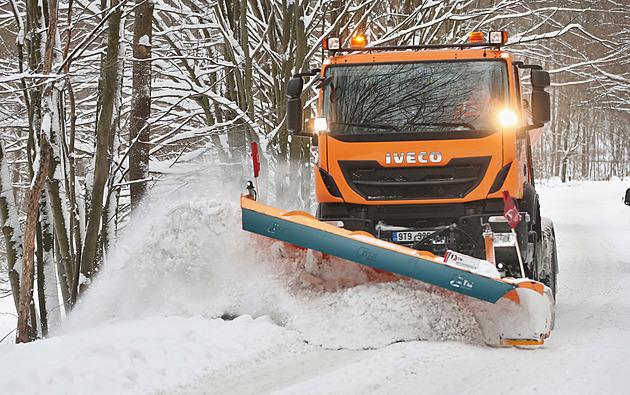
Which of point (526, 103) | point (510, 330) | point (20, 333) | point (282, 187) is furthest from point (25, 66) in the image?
point (510, 330)

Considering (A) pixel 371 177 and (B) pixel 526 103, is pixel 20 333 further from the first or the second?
(B) pixel 526 103

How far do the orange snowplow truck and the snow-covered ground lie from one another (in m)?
0.88

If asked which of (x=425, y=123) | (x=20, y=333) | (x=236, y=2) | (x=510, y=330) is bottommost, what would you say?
(x=20, y=333)

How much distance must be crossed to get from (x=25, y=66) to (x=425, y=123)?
6644mm

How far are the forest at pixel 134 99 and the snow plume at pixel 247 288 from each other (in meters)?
2.64

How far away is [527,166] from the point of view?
23.1 feet

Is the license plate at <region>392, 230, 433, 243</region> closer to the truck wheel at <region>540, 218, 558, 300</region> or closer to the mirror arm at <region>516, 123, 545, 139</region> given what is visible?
the mirror arm at <region>516, 123, 545, 139</region>

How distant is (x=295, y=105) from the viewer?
6.71 metres

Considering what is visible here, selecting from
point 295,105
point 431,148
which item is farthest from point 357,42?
point 431,148

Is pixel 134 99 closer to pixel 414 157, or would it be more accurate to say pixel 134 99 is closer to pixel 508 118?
pixel 414 157

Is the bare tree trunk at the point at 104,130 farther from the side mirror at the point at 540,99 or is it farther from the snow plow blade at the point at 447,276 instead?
the side mirror at the point at 540,99

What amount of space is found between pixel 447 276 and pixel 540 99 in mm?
2410

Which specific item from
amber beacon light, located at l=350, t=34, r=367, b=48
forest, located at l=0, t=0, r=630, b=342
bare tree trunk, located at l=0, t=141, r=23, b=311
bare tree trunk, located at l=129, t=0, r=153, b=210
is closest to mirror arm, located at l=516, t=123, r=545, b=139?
amber beacon light, located at l=350, t=34, r=367, b=48

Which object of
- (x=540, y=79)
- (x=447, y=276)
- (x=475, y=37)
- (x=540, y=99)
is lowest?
(x=447, y=276)
